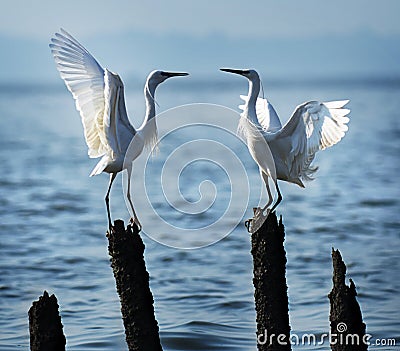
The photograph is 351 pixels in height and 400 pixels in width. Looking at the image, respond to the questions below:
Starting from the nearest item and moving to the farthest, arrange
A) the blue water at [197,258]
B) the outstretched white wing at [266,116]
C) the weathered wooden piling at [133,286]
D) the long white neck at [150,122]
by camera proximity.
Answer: the weathered wooden piling at [133,286] < the long white neck at [150,122] < the outstretched white wing at [266,116] < the blue water at [197,258]

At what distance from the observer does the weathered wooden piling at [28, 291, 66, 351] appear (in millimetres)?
7559

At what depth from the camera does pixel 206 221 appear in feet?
71.6

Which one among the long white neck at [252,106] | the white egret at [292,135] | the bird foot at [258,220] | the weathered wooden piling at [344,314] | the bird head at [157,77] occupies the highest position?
the bird head at [157,77]

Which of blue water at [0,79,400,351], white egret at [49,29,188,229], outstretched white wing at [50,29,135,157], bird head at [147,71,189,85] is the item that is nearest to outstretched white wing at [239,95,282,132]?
bird head at [147,71,189,85]

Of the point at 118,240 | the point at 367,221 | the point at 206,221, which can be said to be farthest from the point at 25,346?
the point at 367,221

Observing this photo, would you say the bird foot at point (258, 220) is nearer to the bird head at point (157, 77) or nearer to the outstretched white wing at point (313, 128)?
the outstretched white wing at point (313, 128)

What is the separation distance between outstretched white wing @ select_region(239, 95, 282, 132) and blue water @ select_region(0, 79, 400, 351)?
1.58 metres

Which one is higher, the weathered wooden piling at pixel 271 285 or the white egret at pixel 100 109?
the white egret at pixel 100 109

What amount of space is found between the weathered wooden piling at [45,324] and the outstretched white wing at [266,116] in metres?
3.62

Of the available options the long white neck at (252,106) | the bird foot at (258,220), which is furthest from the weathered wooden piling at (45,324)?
the long white neck at (252,106)

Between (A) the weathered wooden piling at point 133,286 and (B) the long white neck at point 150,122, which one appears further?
(B) the long white neck at point 150,122

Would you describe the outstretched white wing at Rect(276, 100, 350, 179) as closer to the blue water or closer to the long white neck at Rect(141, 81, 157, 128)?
the long white neck at Rect(141, 81, 157, 128)

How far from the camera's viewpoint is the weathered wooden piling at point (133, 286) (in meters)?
7.98

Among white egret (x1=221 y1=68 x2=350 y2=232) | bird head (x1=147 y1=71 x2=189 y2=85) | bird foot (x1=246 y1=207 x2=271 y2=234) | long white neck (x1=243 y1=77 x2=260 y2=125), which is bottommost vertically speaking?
bird foot (x1=246 y1=207 x2=271 y2=234)
